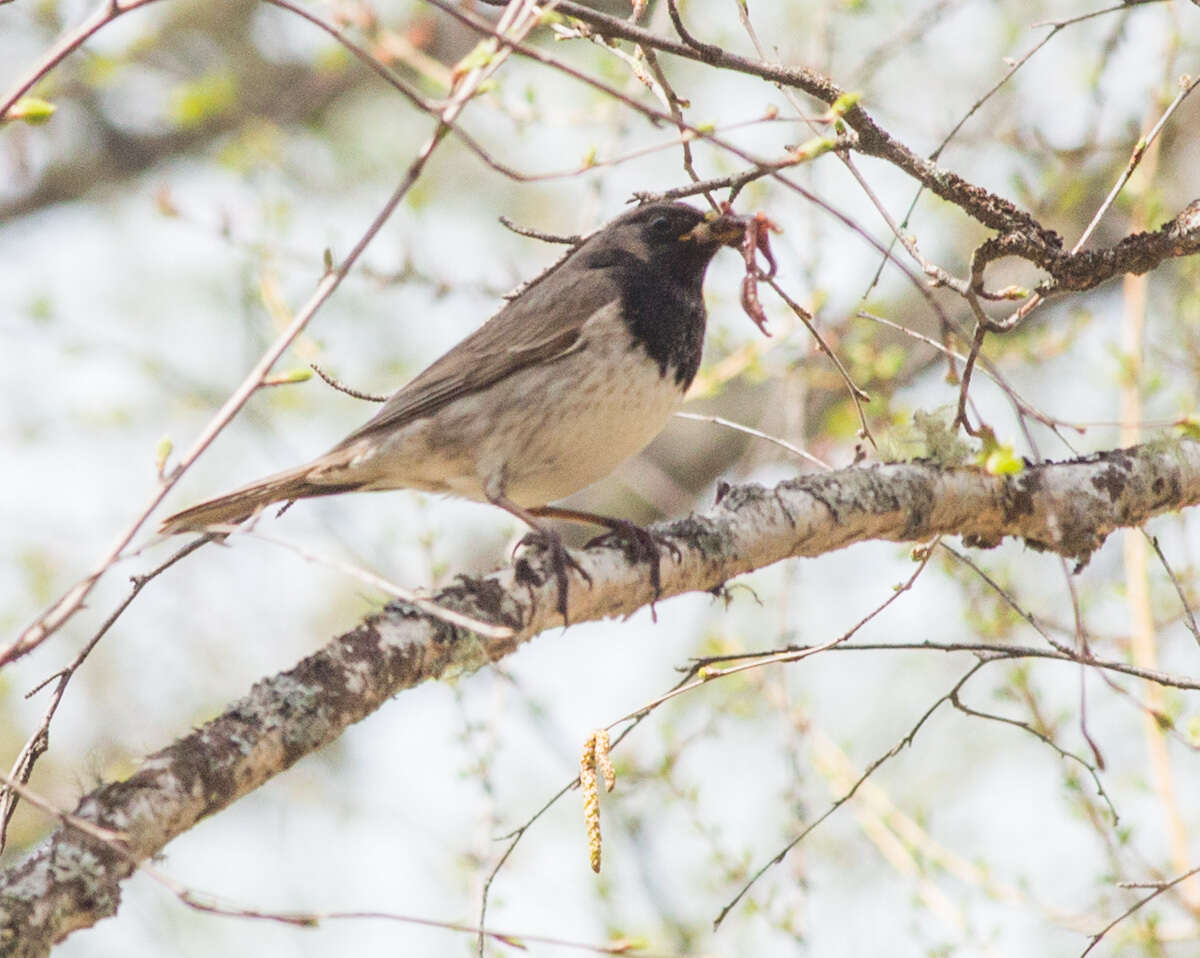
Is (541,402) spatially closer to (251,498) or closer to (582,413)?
(582,413)

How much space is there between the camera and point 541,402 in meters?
4.96

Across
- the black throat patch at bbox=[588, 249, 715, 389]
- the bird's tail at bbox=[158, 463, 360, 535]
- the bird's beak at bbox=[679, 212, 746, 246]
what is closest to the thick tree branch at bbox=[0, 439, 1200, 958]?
the black throat patch at bbox=[588, 249, 715, 389]

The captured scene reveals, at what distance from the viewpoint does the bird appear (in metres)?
4.89

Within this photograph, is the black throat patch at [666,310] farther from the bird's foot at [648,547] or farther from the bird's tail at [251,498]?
the bird's tail at [251,498]

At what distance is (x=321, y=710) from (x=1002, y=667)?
12.7 ft

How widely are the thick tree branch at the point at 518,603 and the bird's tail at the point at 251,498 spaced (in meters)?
1.45

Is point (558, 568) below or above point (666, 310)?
below

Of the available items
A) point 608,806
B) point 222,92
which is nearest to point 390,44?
point 222,92

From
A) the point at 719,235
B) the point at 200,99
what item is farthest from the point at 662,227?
the point at 200,99

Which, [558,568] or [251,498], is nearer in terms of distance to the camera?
[558,568]

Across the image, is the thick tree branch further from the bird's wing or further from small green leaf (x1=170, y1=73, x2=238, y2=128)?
small green leaf (x1=170, y1=73, x2=238, y2=128)

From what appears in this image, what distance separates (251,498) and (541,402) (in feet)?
3.46

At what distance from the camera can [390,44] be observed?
6645 mm

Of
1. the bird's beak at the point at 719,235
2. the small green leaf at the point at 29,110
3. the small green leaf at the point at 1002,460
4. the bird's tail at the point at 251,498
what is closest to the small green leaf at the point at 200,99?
the bird's tail at the point at 251,498
